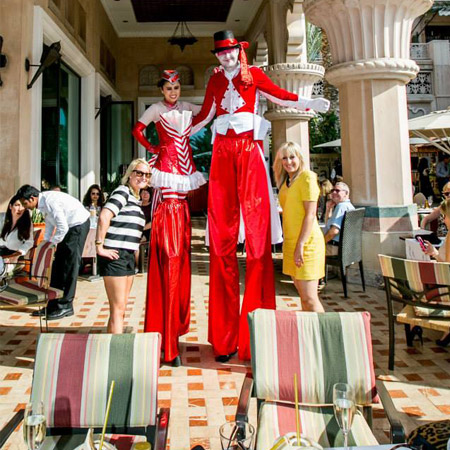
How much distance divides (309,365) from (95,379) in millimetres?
928

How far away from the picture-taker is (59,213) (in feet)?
14.9

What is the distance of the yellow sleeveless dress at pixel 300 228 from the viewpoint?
3.07 meters

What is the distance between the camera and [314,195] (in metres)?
3.04

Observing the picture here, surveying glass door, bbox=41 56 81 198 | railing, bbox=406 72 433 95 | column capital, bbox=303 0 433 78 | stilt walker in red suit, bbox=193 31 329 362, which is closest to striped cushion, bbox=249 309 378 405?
stilt walker in red suit, bbox=193 31 329 362

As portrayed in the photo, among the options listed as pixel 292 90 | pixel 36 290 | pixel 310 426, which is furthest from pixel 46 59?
pixel 310 426

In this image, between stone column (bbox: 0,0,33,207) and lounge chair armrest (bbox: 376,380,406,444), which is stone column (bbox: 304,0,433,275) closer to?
lounge chair armrest (bbox: 376,380,406,444)

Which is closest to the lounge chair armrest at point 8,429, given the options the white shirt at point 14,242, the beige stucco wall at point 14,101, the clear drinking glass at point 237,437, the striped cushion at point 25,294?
the clear drinking glass at point 237,437

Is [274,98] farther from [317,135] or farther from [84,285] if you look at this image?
[317,135]

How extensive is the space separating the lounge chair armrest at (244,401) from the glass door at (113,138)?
10.6 m

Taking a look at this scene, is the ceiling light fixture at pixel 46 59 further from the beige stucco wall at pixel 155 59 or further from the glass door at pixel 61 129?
the beige stucco wall at pixel 155 59

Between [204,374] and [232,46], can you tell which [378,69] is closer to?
[232,46]

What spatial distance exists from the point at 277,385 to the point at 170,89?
2.61m

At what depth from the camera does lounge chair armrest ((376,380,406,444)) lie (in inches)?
56.1

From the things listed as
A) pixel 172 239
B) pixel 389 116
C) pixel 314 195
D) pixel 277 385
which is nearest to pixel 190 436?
pixel 277 385
